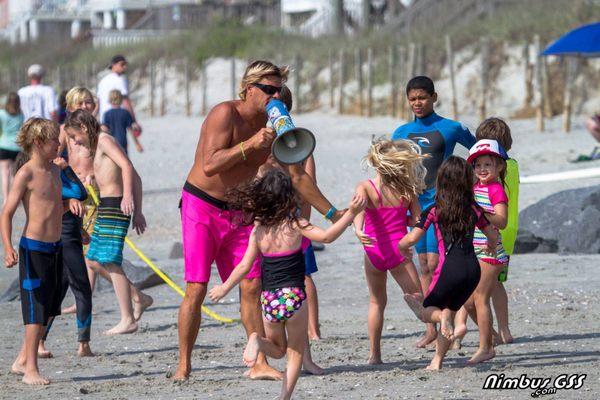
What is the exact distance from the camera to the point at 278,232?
6.16 m

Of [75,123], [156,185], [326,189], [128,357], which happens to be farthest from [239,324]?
[156,185]

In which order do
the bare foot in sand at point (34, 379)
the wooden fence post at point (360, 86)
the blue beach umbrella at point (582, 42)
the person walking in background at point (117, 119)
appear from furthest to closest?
1. the wooden fence post at point (360, 86)
2. the blue beach umbrella at point (582, 42)
3. the person walking in background at point (117, 119)
4. the bare foot in sand at point (34, 379)

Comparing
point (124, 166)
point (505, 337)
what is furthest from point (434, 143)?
point (124, 166)

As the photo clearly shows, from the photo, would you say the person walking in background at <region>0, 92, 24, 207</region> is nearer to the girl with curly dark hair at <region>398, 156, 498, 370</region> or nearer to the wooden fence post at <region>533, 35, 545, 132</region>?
the girl with curly dark hair at <region>398, 156, 498, 370</region>

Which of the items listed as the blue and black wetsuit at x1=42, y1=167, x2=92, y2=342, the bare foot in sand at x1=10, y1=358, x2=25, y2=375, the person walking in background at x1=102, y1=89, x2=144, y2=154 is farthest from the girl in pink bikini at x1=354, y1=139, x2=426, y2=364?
the person walking in background at x1=102, y1=89, x2=144, y2=154

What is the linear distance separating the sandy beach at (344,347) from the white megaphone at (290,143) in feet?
4.03

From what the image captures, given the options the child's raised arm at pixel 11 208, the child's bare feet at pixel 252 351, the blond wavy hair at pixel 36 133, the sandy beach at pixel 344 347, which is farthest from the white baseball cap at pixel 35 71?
the child's bare feet at pixel 252 351

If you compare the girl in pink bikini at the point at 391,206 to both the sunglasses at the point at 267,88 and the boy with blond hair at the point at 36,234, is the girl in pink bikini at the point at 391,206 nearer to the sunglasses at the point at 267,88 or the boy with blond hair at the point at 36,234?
the sunglasses at the point at 267,88

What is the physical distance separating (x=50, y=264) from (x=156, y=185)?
12.8 metres

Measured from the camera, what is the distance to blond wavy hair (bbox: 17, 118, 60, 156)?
22.5 ft

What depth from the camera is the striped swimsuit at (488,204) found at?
688 cm

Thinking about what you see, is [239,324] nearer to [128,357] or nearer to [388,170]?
[128,357]

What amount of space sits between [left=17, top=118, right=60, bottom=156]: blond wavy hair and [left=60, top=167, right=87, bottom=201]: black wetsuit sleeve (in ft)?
1.64

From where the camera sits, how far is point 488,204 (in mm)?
6902
